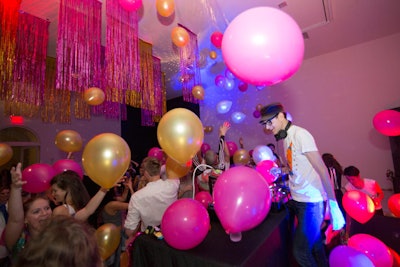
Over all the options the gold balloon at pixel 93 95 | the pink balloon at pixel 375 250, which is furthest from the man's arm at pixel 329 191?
the gold balloon at pixel 93 95

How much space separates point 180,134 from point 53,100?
12.2 feet

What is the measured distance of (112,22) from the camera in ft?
8.98

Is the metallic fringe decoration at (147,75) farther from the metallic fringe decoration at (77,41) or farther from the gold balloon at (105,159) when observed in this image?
the gold balloon at (105,159)

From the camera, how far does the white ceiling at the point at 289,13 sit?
2.90 m

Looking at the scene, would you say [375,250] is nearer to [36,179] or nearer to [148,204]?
[148,204]

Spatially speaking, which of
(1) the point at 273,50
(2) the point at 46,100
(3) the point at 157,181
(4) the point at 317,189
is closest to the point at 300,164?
(4) the point at 317,189

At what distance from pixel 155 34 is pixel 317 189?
310 cm

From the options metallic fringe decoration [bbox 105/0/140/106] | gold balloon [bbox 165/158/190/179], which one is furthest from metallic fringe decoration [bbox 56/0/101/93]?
gold balloon [bbox 165/158/190/179]

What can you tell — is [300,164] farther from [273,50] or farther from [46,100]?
[46,100]

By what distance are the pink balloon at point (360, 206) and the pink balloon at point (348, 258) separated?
1.33 feet

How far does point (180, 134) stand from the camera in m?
1.65

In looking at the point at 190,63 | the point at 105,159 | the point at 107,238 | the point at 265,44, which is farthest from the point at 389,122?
the point at 107,238

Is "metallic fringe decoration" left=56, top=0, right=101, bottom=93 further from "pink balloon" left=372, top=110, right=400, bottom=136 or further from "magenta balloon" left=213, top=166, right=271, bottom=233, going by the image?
"pink balloon" left=372, top=110, right=400, bottom=136

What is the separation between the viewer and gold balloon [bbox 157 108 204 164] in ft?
5.43
